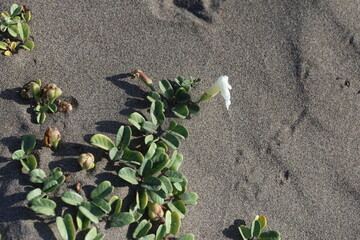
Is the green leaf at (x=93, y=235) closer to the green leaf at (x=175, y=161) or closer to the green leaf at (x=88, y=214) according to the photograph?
the green leaf at (x=88, y=214)

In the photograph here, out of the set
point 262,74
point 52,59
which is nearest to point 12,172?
point 52,59

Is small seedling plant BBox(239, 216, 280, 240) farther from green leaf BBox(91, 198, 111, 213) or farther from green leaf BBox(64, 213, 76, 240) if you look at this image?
green leaf BBox(64, 213, 76, 240)

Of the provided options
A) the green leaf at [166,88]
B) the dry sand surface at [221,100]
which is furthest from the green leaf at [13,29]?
Result: the green leaf at [166,88]

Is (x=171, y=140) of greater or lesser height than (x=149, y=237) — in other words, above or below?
above

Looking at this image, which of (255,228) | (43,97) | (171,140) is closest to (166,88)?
(171,140)

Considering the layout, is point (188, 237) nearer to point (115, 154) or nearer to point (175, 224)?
point (175, 224)

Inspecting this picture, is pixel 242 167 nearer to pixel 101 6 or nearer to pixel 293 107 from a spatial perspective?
pixel 293 107
